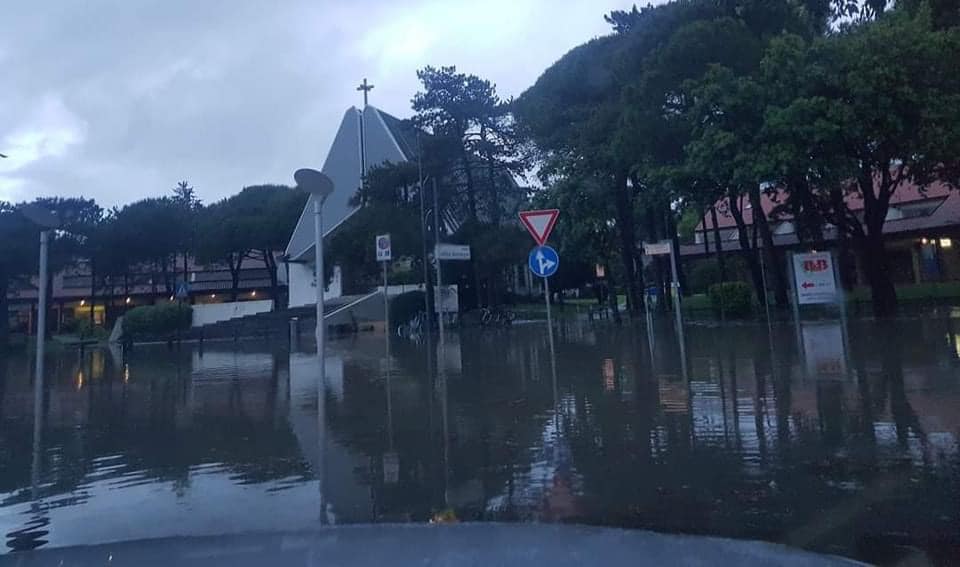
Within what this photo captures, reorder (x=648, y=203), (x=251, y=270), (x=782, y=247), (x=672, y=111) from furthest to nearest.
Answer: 1. (x=251, y=270)
2. (x=782, y=247)
3. (x=648, y=203)
4. (x=672, y=111)

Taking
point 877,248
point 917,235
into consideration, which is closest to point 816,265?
point 877,248

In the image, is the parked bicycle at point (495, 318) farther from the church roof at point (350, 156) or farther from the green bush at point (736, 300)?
the church roof at point (350, 156)

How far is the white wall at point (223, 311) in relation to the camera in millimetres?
42503

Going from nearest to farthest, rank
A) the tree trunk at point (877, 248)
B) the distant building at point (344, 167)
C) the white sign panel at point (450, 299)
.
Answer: the tree trunk at point (877, 248), the white sign panel at point (450, 299), the distant building at point (344, 167)

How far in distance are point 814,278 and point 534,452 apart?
657 inches

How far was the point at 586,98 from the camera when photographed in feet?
105

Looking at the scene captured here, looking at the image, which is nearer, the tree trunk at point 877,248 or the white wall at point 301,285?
the tree trunk at point 877,248

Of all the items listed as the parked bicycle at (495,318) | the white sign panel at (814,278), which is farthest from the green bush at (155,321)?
the white sign panel at (814,278)

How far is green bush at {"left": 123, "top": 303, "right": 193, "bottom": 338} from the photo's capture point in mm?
36938

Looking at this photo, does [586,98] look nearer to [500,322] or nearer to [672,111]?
[672,111]

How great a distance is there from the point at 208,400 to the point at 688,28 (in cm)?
1887

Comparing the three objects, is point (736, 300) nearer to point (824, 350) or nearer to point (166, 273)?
point (824, 350)

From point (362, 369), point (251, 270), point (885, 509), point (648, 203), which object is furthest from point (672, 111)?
point (251, 270)

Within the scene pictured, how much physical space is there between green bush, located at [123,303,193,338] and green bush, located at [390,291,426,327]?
1038 centimetres
